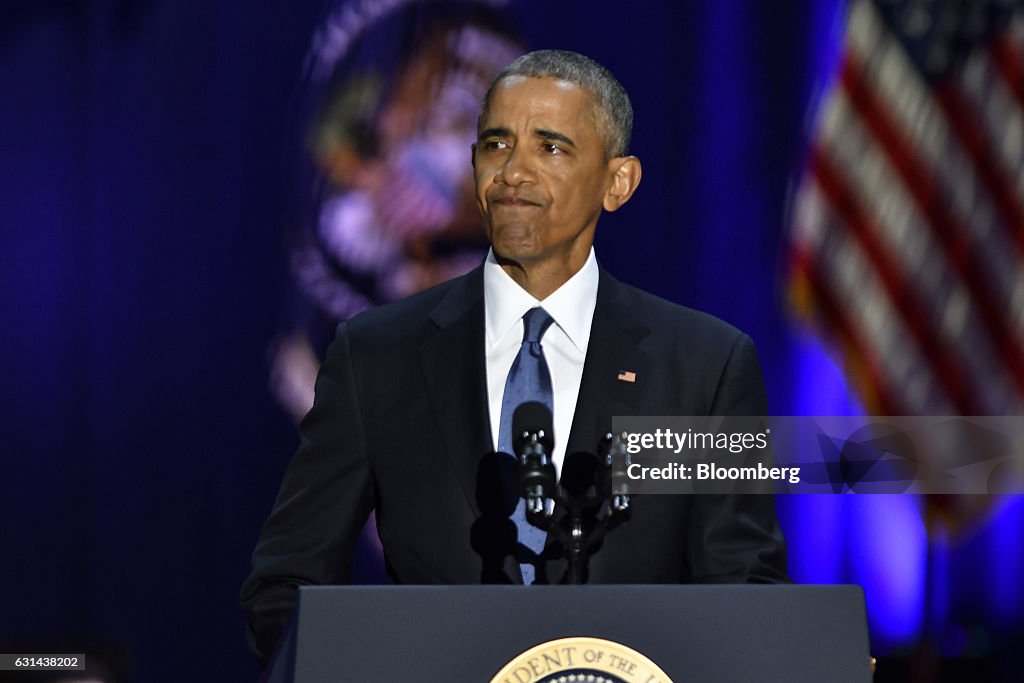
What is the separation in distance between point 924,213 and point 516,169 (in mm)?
1753

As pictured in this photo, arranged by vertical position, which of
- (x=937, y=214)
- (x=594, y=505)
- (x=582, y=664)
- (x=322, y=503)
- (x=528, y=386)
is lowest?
(x=582, y=664)

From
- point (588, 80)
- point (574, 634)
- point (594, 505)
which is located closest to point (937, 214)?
point (588, 80)

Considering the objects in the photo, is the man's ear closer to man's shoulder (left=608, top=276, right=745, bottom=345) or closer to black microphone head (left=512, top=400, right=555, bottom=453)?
man's shoulder (left=608, top=276, right=745, bottom=345)

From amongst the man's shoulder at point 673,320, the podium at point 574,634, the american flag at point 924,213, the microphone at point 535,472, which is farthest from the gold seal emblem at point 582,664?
the american flag at point 924,213

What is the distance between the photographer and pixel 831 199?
3393mm

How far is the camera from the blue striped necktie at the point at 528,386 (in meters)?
1.82

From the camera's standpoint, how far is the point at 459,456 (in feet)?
6.09

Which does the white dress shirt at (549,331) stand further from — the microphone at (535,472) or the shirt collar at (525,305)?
the microphone at (535,472)

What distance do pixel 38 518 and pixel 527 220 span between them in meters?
1.82

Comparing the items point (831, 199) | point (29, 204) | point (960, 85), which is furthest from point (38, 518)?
point (960, 85)

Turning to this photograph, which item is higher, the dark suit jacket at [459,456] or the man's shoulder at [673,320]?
the man's shoulder at [673,320]

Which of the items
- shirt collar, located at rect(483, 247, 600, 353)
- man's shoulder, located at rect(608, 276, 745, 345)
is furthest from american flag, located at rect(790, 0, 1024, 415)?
shirt collar, located at rect(483, 247, 600, 353)

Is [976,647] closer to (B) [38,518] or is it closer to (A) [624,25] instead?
(A) [624,25]

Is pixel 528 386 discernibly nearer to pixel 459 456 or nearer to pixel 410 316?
pixel 459 456
